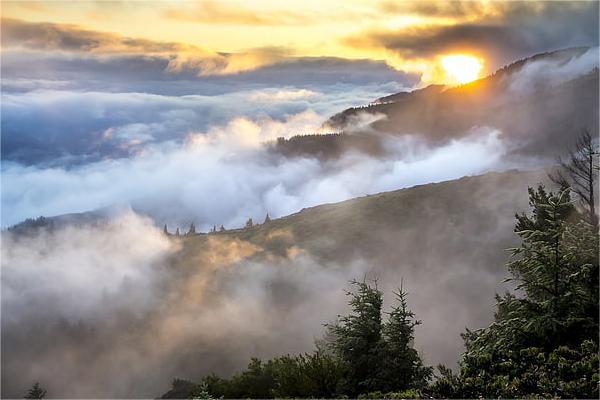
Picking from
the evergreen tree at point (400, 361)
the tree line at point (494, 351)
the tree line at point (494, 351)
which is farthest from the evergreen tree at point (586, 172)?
the evergreen tree at point (400, 361)

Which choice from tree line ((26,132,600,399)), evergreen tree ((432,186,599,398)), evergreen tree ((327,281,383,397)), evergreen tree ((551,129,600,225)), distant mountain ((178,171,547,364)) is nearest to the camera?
evergreen tree ((432,186,599,398))

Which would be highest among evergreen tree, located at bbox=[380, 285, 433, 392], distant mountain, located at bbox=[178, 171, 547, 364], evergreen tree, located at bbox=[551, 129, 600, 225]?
distant mountain, located at bbox=[178, 171, 547, 364]

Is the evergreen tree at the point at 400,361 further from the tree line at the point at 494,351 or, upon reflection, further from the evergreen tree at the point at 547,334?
the evergreen tree at the point at 547,334

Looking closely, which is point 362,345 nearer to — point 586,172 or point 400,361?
point 400,361

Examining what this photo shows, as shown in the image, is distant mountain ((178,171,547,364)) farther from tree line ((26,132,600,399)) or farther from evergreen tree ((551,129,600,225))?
tree line ((26,132,600,399))

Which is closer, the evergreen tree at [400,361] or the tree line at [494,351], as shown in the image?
the tree line at [494,351]

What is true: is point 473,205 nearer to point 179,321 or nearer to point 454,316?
point 454,316

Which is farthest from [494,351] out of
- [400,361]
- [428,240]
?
[428,240]

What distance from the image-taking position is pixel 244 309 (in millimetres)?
156750

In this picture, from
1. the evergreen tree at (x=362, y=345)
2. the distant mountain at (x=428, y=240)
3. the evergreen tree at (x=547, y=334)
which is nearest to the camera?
the evergreen tree at (x=547, y=334)

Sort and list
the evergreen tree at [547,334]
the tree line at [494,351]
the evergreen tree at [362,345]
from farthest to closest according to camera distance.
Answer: the evergreen tree at [362,345], the tree line at [494,351], the evergreen tree at [547,334]

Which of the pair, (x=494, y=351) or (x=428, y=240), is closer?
(x=494, y=351)

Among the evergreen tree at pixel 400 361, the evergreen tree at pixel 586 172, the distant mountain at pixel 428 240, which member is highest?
the distant mountain at pixel 428 240

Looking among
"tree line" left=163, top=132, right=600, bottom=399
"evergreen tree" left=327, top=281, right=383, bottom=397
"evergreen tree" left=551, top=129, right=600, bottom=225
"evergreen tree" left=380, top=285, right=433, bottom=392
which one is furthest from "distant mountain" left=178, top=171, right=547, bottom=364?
"tree line" left=163, top=132, right=600, bottom=399
